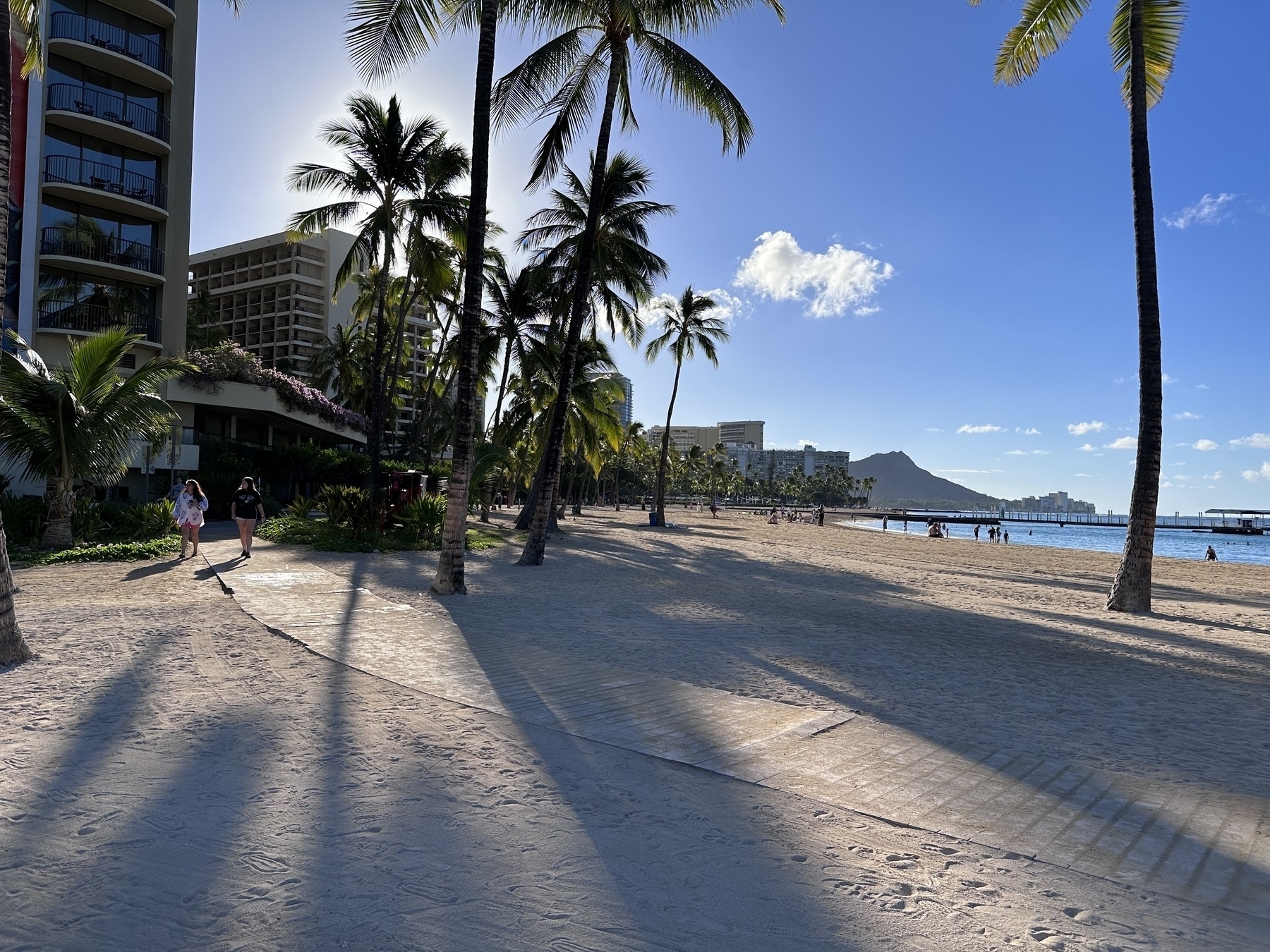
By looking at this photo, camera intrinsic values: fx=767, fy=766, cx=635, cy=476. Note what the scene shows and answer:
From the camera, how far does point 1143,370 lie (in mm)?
12508

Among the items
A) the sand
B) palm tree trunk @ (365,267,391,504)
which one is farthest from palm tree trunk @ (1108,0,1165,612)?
palm tree trunk @ (365,267,391,504)

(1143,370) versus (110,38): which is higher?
(110,38)

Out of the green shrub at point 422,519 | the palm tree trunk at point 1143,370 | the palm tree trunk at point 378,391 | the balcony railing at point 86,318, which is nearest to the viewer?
the palm tree trunk at point 1143,370

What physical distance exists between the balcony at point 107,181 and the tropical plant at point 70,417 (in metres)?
14.7

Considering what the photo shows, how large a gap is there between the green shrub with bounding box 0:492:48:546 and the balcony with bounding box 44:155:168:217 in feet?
50.8

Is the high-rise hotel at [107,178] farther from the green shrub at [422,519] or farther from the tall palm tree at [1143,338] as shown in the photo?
the tall palm tree at [1143,338]

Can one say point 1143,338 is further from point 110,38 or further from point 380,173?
point 110,38

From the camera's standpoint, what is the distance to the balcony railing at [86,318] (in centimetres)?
2498

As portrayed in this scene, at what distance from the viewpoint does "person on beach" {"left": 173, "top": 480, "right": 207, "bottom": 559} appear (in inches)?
536

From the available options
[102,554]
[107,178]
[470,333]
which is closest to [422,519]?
[102,554]

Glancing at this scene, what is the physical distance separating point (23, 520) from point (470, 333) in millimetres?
10532

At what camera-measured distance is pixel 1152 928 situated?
8.97 ft

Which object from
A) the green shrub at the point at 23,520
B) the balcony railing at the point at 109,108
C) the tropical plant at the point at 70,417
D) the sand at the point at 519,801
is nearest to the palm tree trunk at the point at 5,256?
the sand at the point at 519,801

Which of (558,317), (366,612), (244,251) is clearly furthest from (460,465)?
(244,251)
